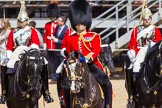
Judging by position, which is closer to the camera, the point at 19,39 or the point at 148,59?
the point at 148,59

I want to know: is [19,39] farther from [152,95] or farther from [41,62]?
[152,95]

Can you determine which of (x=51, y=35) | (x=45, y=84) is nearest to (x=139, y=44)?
(x=45, y=84)

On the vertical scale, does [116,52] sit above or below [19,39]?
below

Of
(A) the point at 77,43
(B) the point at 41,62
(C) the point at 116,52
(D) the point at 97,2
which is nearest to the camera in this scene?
(A) the point at 77,43

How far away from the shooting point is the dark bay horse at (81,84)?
29.7 feet

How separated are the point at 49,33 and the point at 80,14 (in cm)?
852

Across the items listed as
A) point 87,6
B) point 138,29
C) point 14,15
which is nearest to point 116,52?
point 14,15

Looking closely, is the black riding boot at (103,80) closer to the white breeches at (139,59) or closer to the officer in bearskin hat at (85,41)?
the officer in bearskin hat at (85,41)

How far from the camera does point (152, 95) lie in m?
11.3

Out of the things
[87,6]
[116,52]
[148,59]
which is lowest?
[116,52]

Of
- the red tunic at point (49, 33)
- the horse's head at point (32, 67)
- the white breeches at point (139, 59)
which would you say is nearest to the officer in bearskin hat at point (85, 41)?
the horse's head at point (32, 67)

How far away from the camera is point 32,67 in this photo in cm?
1110

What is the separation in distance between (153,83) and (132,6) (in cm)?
1061

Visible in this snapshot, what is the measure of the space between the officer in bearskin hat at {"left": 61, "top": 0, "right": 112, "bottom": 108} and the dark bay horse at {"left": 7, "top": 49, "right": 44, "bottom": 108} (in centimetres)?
98
